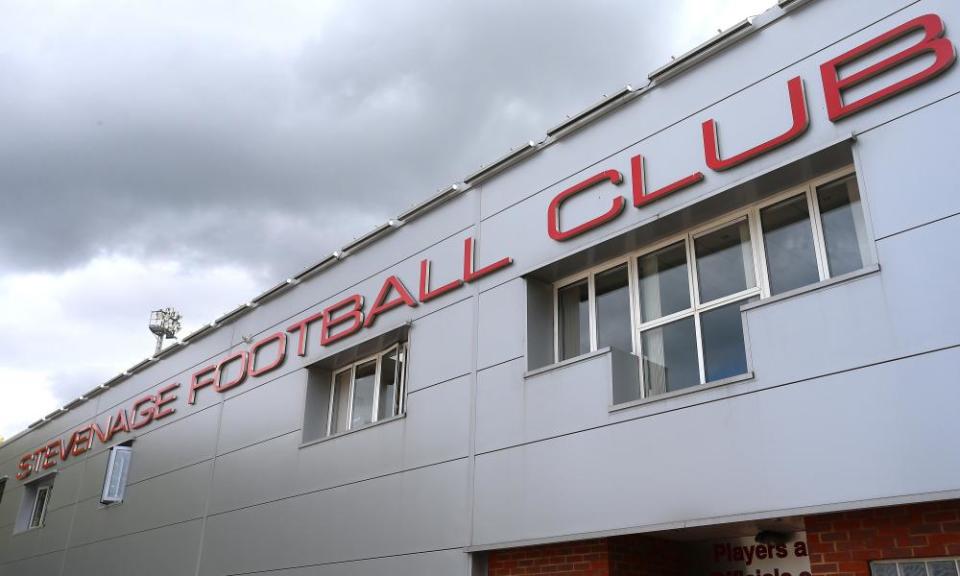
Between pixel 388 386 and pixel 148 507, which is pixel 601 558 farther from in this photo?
pixel 148 507

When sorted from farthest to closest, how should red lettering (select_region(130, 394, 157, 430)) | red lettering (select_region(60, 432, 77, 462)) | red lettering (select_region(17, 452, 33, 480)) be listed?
red lettering (select_region(17, 452, 33, 480)) < red lettering (select_region(60, 432, 77, 462)) < red lettering (select_region(130, 394, 157, 430))

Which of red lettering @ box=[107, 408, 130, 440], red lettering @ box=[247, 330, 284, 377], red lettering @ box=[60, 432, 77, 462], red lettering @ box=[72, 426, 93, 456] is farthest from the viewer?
red lettering @ box=[60, 432, 77, 462]

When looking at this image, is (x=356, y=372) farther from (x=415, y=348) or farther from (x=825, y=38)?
(x=825, y=38)

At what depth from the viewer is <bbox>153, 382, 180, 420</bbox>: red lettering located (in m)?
14.4

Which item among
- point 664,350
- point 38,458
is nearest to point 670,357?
point 664,350

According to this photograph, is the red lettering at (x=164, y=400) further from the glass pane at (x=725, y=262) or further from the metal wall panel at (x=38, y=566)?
the glass pane at (x=725, y=262)

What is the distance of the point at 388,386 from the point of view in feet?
35.3

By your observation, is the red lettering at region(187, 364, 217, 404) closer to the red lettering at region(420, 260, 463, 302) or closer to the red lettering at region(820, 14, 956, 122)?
the red lettering at region(420, 260, 463, 302)

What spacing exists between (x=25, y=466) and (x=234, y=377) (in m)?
9.80

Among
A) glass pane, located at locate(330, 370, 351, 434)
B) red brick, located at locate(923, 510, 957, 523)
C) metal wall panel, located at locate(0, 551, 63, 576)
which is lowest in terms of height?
red brick, located at locate(923, 510, 957, 523)

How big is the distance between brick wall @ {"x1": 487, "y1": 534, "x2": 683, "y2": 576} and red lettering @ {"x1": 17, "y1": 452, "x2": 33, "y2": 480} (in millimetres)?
15621

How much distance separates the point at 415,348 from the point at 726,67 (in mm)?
4774

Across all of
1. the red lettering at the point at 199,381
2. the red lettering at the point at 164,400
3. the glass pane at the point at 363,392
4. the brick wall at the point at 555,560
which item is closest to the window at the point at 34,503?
the red lettering at the point at 164,400

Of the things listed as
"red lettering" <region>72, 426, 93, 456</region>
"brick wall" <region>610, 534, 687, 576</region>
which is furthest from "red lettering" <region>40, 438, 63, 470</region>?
"brick wall" <region>610, 534, 687, 576</region>
